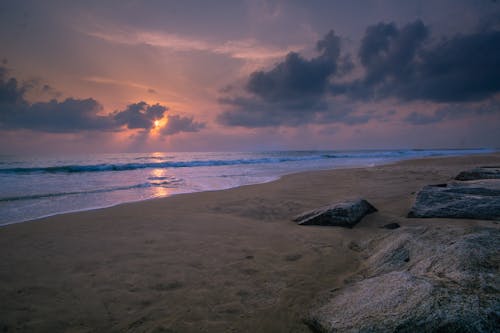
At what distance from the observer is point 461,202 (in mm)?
4617

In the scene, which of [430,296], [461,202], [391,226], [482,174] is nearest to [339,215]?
[391,226]

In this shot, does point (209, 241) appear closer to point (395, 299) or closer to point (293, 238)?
point (293, 238)

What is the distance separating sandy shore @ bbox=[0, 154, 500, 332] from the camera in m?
2.26

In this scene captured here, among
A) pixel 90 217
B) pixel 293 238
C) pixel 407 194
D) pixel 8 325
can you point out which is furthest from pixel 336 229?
pixel 90 217

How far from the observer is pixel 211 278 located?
9.58ft

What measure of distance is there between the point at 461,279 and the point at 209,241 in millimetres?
3098

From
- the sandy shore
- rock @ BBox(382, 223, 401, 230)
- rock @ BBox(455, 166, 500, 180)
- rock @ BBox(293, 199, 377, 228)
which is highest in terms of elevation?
rock @ BBox(455, 166, 500, 180)

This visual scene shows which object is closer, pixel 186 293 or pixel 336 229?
pixel 186 293

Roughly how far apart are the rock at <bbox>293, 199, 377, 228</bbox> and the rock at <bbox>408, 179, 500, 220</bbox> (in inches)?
37.2

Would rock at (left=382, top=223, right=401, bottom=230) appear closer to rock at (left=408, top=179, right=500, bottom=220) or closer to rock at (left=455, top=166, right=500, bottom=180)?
rock at (left=408, top=179, right=500, bottom=220)

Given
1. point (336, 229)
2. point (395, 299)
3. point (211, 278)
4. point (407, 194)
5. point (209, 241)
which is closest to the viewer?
point (395, 299)

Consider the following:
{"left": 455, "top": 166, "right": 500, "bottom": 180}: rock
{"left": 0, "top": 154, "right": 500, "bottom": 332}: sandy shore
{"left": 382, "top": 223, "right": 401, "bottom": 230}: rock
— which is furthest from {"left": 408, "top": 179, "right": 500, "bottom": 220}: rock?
{"left": 455, "top": 166, "right": 500, "bottom": 180}: rock

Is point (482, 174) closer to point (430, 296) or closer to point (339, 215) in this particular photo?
point (339, 215)

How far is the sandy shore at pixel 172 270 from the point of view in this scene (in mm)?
2262
